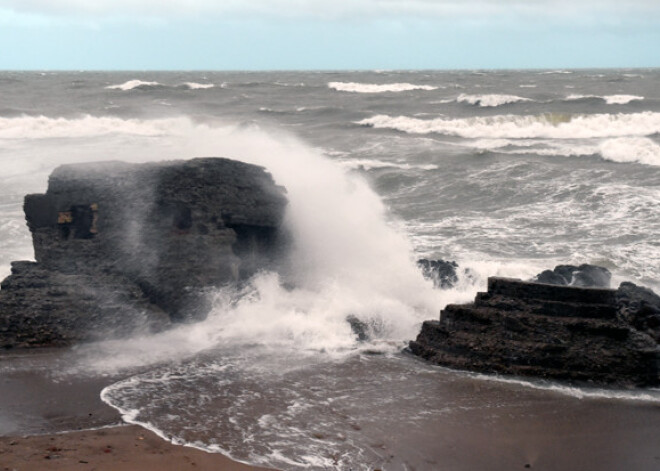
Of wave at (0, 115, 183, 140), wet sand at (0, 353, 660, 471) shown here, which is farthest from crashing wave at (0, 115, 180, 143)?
wet sand at (0, 353, 660, 471)

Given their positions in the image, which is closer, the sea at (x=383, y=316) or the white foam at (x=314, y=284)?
the sea at (x=383, y=316)

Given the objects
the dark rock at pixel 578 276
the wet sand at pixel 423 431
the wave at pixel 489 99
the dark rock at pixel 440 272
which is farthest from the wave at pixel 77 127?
the wet sand at pixel 423 431

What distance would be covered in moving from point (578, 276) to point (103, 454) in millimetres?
6917

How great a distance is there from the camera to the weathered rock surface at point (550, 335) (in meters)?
7.64

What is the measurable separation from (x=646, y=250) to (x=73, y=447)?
10547mm

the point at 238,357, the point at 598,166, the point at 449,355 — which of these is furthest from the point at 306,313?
the point at 598,166

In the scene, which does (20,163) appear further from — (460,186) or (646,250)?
(646,250)

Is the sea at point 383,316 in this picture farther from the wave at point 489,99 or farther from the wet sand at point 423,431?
the wave at point 489,99

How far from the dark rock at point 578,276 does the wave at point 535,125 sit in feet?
68.7

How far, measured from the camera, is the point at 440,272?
10.8m

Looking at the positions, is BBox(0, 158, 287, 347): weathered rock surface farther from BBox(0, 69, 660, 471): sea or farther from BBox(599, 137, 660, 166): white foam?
BBox(599, 137, 660, 166): white foam

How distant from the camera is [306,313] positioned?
9.52 m

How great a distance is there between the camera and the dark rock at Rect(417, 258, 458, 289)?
10.7 m

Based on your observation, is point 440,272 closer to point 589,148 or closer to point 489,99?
point 589,148
